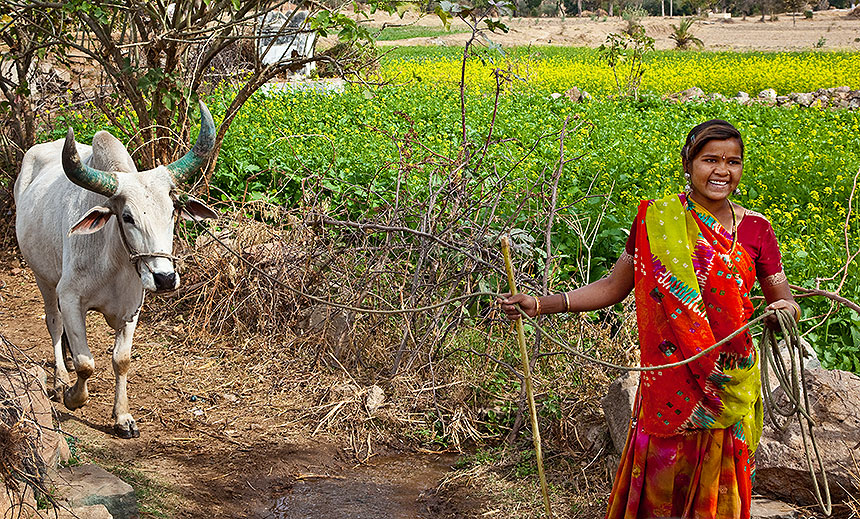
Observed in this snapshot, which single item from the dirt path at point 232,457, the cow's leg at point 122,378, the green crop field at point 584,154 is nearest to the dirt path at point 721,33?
the green crop field at point 584,154

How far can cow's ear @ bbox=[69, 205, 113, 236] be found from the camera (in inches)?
146

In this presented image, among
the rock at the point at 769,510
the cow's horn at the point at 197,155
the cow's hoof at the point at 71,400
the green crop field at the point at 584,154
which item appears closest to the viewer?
the rock at the point at 769,510

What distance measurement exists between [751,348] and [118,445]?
115 inches

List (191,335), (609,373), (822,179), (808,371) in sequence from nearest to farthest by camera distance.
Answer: (808,371), (609,373), (191,335), (822,179)

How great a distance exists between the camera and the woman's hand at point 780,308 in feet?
7.96

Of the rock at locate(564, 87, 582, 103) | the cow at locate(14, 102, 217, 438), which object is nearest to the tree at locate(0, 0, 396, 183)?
the cow at locate(14, 102, 217, 438)

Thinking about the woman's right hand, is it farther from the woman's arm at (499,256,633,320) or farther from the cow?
the cow

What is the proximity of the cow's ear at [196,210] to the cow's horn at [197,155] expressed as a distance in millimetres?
121

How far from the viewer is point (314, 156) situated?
720cm

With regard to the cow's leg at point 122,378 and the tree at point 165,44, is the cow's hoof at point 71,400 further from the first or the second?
the tree at point 165,44

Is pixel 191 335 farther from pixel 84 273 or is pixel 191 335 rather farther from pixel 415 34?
pixel 415 34

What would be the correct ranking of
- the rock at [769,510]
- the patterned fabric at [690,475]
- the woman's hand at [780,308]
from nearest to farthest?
the woman's hand at [780,308]
the patterned fabric at [690,475]
the rock at [769,510]

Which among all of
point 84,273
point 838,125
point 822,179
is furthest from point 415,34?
point 84,273

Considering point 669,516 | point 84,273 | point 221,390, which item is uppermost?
point 84,273
